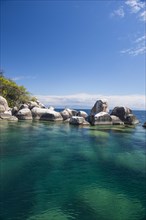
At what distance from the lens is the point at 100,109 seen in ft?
160

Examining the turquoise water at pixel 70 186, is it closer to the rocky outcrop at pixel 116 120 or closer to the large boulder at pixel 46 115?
the rocky outcrop at pixel 116 120

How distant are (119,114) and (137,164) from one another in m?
34.7

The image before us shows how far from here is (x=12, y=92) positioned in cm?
5797

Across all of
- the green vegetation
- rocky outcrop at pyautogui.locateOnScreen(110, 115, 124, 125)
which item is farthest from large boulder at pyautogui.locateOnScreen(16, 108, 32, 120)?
rocky outcrop at pyautogui.locateOnScreen(110, 115, 124, 125)

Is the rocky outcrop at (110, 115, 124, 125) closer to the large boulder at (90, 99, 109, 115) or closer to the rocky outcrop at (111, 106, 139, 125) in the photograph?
the rocky outcrop at (111, 106, 139, 125)

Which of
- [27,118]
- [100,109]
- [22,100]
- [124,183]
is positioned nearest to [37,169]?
[124,183]

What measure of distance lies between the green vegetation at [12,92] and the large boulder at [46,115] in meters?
13.3

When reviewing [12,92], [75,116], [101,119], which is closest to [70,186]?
[101,119]

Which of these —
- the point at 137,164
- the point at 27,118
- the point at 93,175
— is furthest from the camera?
the point at 27,118

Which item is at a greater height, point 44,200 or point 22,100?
point 22,100

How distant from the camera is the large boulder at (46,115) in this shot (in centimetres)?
4683

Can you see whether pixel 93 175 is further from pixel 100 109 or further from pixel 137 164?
pixel 100 109

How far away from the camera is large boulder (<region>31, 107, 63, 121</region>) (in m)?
46.8

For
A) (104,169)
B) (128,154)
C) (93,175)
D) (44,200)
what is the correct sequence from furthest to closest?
1. (128,154)
2. (104,169)
3. (93,175)
4. (44,200)
